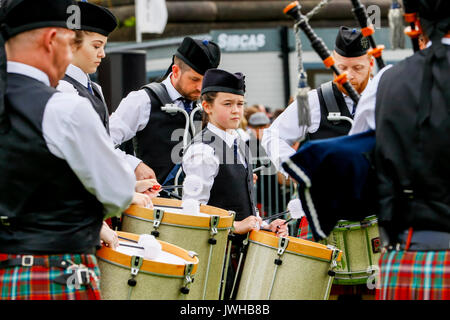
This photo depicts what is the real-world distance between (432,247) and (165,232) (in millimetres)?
1481

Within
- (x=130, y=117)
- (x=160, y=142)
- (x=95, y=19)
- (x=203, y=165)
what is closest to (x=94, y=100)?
(x=95, y=19)

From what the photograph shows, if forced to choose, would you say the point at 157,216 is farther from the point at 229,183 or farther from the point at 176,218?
the point at 229,183

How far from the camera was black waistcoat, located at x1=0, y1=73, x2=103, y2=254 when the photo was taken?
2377mm

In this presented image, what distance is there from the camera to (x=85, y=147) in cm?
237

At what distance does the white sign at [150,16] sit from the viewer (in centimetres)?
1151

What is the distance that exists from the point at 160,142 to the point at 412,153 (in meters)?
2.70

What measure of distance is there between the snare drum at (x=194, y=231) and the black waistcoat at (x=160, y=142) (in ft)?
4.12

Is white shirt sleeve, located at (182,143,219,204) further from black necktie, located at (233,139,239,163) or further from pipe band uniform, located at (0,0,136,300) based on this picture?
pipe band uniform, located at (0,0,136,300)

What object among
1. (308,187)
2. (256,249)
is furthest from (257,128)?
(308,187)

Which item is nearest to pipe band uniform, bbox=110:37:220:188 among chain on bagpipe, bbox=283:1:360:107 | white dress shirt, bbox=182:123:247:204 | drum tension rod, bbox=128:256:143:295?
white dress shirt, bbox=182:123:247:204

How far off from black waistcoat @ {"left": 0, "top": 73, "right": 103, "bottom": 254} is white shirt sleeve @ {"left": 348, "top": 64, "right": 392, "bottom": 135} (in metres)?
0.99

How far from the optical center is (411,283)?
8.21 feet

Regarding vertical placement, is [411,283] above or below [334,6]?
below
